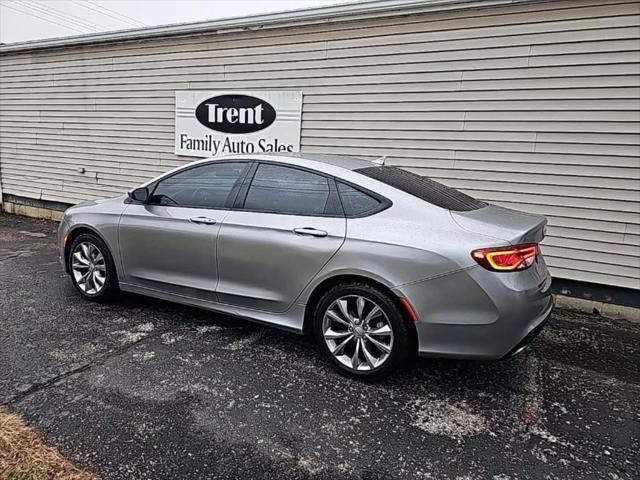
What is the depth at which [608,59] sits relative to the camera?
418 cm

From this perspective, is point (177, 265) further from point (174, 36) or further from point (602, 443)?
point (174, 36)

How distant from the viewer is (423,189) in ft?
10.5

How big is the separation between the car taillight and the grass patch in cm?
224

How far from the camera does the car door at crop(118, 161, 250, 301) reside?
3551mm

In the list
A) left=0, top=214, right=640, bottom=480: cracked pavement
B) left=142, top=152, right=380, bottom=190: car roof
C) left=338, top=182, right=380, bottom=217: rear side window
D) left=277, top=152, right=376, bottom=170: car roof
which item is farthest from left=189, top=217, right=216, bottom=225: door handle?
left=338, top=182, right=380, bottom=217: rear side window

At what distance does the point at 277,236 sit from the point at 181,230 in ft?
3.04

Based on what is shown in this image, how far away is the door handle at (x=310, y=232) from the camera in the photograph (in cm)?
303

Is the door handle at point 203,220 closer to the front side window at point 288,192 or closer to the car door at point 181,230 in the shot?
the car door at point 181,230

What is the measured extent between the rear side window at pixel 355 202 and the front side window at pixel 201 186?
0.92 metres

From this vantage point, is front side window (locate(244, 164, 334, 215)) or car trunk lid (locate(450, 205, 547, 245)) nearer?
car trunk lid (locate(450, 205, 547, 245))

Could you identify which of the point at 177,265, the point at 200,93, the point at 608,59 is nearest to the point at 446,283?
the point at 177,265

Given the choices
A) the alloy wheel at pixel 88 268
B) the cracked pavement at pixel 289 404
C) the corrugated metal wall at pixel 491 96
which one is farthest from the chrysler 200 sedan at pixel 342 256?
the corrugated metal wall at pixel 491 96

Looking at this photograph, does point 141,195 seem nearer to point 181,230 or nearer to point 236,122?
point 181,230

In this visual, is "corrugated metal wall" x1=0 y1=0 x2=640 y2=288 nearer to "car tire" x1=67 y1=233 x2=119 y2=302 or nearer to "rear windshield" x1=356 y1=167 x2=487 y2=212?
"rear windshield" x1=356 y1=167 x2=487 y2=212
